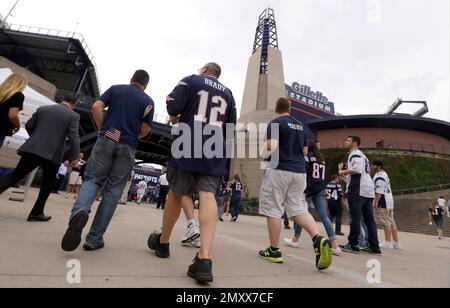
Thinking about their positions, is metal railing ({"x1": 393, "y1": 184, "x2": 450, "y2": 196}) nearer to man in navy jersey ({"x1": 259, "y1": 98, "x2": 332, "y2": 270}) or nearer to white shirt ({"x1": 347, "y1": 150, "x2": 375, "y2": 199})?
white shirt ({"x1": 347, "y1": 150, "x2": 375, "y2": 199})

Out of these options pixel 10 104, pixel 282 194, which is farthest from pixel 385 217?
pixel 10 104

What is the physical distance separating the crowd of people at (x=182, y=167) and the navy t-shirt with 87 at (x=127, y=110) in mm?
10

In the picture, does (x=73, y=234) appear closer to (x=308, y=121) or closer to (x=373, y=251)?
(x=373, y=251)

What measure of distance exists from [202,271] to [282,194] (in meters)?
1.54

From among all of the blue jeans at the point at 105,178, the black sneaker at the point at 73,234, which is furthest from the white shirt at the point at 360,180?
the black sneaker at the point at 73,234

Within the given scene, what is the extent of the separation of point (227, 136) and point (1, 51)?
1583 inches

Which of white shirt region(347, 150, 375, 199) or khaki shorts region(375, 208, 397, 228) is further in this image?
khaki shorts region(375, 208, 397, 228)

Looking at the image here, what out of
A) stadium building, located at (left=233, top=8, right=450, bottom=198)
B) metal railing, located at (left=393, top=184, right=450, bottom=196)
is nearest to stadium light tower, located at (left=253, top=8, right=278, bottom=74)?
stadium building, located at (left=233, top=8, right=450, bottom=198)

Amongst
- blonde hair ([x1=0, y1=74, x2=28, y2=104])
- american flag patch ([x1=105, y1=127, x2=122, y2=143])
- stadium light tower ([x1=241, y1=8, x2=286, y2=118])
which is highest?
stadium light tower ([x1=241, y1=8, x2=286, y2=118])

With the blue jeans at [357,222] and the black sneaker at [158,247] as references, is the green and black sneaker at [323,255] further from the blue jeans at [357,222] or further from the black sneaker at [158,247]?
the blue jeans at [357,222]

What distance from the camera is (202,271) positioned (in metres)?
1.77

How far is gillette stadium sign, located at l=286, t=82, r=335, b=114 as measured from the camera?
150 ft

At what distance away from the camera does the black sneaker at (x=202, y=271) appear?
5.75 ft
